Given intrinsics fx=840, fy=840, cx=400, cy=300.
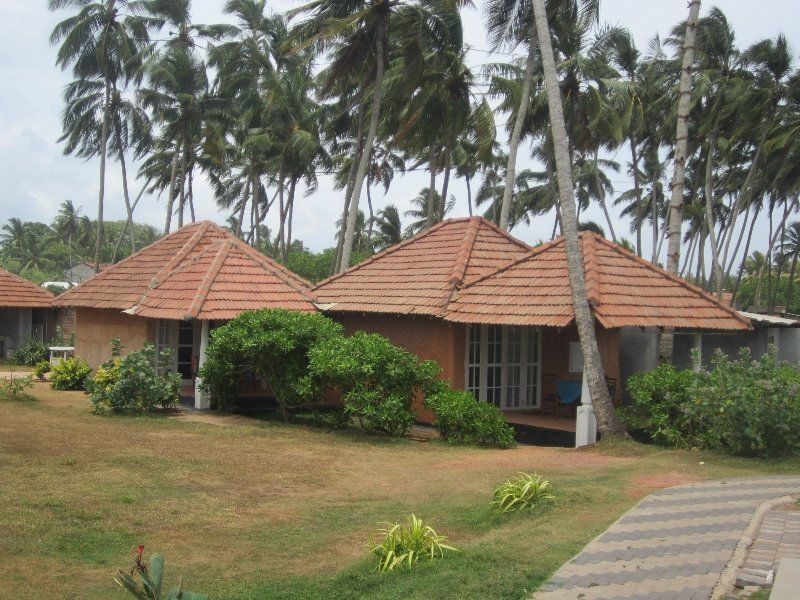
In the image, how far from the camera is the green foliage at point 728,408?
10.9 metres

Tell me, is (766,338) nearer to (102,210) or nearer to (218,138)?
(218,138)

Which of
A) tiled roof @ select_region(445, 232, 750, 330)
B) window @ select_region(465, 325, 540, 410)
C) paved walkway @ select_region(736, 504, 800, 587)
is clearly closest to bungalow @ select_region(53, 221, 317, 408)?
window @ select_region(465, 325, 540, 410)

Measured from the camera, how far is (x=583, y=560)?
630 cm

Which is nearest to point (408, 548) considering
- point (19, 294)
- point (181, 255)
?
point (181, 255)

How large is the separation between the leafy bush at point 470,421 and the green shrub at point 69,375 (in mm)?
10104

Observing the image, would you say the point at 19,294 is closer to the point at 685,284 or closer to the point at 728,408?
the point at 685,284

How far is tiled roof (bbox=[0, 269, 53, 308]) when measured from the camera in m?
28.3

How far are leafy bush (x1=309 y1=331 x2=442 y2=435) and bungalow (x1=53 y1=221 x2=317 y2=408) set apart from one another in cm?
324

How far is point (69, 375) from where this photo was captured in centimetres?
1975

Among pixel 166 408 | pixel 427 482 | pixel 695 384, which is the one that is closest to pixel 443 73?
pixel 166 408

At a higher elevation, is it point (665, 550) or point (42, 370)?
point (42, 370)

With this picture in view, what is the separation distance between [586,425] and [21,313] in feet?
76.8

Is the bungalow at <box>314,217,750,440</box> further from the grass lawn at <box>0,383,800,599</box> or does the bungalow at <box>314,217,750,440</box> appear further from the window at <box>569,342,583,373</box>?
the grass lawn at <box>0,383,800,599</box>

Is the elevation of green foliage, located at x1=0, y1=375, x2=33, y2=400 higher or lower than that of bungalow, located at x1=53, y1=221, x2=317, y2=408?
lower
